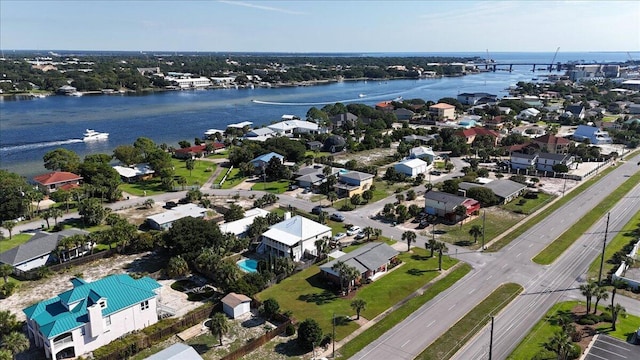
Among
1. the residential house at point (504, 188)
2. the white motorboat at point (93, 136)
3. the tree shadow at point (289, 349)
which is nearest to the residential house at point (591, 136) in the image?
the residential house at point (504, 188)

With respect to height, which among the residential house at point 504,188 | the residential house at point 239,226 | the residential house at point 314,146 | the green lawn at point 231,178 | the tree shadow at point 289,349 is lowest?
the tree shadow at point 289,349

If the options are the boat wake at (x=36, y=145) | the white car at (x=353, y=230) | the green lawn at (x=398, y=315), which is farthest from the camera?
the boat wake at (x=36, y=145)

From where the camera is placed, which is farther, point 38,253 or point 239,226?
point 239,226

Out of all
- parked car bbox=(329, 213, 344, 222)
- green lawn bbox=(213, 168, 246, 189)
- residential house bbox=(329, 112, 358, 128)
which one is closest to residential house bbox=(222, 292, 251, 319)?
parked car bbox=(329, 213, 344, 222)

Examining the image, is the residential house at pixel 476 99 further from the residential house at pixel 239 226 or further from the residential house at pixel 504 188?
the residential house at pixel 239 226

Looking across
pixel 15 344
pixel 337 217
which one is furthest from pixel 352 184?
pixel 15 344

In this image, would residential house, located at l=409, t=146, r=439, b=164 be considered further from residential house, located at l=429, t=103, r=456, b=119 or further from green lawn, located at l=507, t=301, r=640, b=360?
residential house, located at l=429, t=103, r=456, b=119

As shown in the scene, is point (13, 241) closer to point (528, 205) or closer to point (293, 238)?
point (293, 238)
